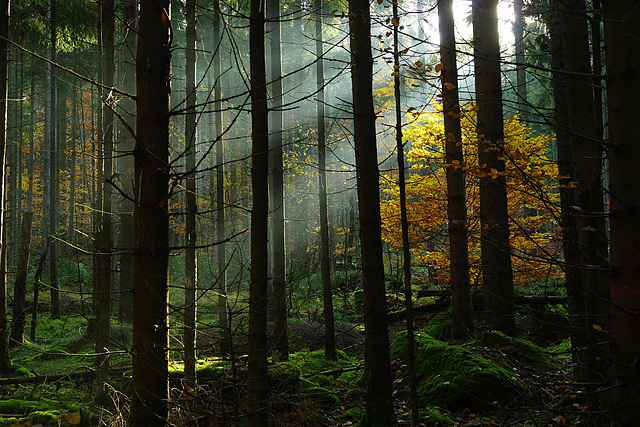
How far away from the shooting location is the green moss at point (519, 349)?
6.50 m

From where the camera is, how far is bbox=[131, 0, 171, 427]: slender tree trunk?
3.00 meters

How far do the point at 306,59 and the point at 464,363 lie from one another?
22495mm

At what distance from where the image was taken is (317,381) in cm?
720

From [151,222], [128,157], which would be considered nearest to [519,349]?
[151,222]

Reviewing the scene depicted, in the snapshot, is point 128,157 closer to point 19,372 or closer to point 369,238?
point 369,238

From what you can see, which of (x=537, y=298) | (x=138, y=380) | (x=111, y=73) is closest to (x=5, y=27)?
(x=111, y=73)

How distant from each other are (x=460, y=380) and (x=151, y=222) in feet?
14.3

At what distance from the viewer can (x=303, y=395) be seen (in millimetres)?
3973

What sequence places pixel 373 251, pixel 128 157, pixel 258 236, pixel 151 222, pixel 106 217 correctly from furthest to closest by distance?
pixel 128 157 < pixel 106 217 < pixel 373 251 < pixel 258 236 < pixel 151 222

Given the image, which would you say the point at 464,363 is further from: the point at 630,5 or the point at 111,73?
the point at 111,73

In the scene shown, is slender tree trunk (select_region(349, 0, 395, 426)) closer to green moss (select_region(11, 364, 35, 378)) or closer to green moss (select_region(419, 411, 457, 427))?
green moss (select_region(419, 411, 457, 427))

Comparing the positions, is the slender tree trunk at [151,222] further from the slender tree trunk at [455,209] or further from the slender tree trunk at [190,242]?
the slender tree trunk at [455,209]

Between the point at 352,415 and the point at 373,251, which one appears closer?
the point at 373,251

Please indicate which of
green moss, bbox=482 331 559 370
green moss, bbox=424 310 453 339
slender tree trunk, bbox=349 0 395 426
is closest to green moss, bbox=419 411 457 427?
slender tree trunk, bbox=349 0 395 426
